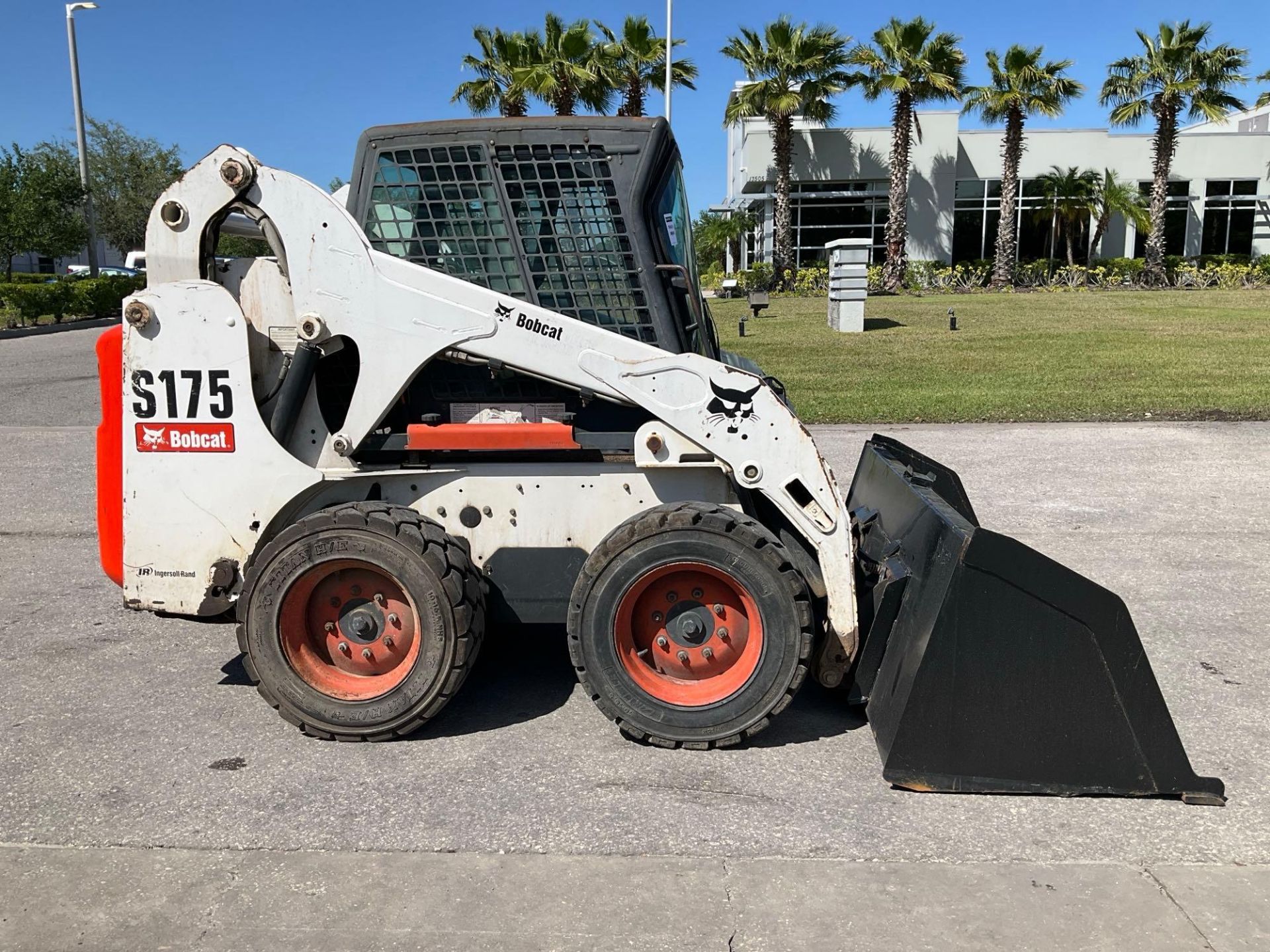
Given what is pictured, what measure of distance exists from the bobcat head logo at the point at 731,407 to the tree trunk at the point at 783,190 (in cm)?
3228

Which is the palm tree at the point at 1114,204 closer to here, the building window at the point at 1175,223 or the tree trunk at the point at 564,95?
the building window at the point at 1175,223

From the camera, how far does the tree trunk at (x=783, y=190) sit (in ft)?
114

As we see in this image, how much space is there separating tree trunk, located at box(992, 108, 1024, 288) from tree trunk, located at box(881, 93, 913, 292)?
321 cm

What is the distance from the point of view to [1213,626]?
5.32 m

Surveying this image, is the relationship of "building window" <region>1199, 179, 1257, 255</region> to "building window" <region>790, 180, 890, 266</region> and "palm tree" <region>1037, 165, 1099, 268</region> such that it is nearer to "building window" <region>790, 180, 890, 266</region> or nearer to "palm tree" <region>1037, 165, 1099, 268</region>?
"palm tree" <region>1037, 165, 1099, 268</region>

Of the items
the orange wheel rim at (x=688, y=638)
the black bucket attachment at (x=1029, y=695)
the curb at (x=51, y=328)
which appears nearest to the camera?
the black bucket attachment at (x=1029, y=695)

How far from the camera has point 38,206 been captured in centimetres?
3225

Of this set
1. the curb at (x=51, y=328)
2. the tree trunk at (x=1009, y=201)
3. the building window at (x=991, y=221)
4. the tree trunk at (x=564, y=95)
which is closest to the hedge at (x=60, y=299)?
the curb at (x=51, y=328)

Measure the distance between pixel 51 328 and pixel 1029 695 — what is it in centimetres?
2930

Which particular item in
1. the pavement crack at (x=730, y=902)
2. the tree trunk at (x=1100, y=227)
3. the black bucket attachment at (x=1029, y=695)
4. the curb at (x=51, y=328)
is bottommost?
the pavement crack at (x=730, y=902)

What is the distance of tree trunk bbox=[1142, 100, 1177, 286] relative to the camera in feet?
115

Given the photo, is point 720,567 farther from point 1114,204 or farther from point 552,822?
point 1114,204

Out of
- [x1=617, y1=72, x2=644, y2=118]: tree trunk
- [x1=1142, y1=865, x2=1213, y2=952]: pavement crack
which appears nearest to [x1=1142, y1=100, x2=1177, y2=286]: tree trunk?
[x1=617, y1=72, x2=644, y2=118]: tree trunk

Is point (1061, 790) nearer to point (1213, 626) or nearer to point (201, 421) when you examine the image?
point (1213, 626)
